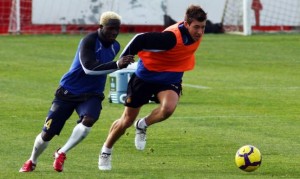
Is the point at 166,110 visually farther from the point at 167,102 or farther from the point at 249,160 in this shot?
the point at 249,160

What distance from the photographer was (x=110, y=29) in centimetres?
1222

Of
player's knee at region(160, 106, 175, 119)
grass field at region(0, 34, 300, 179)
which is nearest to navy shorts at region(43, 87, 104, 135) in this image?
grass field at region(0, 34, 300, 179)

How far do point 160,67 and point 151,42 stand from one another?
0.63 metres

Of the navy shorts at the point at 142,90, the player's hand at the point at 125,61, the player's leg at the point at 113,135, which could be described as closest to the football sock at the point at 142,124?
the navy shorts at the point at 142,90

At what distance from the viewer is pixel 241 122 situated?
Answer: 17922 millimetres

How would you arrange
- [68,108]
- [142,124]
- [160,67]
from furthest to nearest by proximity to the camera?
1. [142,124]
2. [160,67]
3. [68,108]

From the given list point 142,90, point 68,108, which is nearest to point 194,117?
point 142,90

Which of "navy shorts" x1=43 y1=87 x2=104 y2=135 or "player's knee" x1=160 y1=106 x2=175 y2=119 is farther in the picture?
"player's knee" x1=160 y1=106 x2=175 y2=119

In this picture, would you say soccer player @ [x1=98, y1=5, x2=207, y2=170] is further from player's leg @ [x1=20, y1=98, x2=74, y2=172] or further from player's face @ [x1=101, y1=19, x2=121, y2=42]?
player's leg @ [x1=20, y1=98, x2=74, y2=172]

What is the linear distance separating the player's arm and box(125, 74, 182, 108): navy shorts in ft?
2.29

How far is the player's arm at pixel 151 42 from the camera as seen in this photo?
12547 millimetres

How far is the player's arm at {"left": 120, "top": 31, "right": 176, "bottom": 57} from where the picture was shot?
1255cm

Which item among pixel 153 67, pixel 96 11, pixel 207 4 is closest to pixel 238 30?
pixel 207 4

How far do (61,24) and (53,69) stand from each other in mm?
8910
